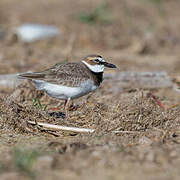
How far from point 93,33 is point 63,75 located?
6023 mm

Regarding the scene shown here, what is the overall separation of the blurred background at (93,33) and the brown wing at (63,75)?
8.77ft

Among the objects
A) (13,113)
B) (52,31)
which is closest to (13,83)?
(13,113)

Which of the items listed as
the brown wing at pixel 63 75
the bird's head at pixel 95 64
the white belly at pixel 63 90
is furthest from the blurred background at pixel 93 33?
the white belly at pixel 63 90

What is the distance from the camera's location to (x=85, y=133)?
15.8 feet

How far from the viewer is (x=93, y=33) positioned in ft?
37.6

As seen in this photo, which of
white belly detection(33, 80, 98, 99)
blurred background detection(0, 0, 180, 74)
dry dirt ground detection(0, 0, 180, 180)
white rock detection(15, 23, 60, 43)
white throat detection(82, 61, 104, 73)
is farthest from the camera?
white rock detection(15, 23, 60, 43)

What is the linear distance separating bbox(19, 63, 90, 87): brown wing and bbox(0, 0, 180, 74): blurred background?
267 cm

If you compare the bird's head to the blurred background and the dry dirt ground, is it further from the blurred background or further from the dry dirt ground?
the blurred background

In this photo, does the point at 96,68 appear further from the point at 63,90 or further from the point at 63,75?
the point at 63,90

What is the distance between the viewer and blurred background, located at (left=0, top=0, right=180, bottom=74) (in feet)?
31.9

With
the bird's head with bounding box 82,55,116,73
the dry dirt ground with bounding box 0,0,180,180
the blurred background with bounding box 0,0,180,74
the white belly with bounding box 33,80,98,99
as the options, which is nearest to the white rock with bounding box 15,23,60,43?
the blurred background with bounding box 0,0,180,74

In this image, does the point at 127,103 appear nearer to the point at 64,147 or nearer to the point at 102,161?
the point at 64,147

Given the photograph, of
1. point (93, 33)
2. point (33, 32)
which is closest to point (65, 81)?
point (33, 32)

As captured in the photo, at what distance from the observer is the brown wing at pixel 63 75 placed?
5.51 m
